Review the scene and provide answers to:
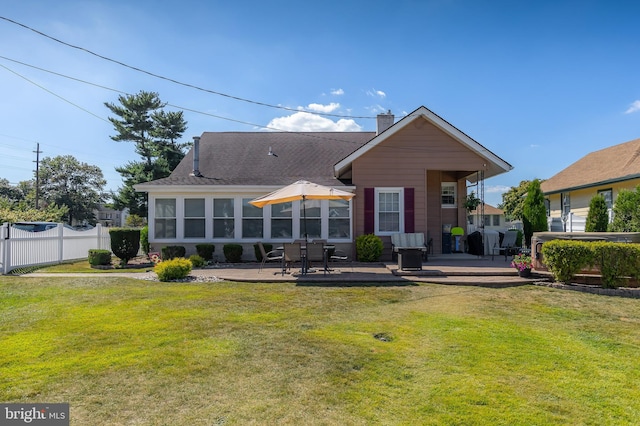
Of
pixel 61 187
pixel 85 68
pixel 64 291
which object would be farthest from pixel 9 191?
pixel 64 291

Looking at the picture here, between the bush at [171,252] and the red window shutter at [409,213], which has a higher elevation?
the red window shutter at [409,213]

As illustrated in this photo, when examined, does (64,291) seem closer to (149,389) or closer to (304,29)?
(149,389)

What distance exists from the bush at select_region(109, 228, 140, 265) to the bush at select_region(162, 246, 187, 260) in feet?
4.16

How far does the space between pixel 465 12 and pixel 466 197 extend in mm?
7207

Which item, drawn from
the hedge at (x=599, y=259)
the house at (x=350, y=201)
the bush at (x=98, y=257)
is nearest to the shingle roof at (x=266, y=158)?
the house at (x=350, y=201)

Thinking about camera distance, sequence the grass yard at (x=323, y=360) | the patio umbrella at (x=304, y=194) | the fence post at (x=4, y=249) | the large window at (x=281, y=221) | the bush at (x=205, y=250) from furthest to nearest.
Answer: the large window at (x=281, y=221)
the bush at (x=205, y=250)
the fence post at (x=4, y=249)
the patio umbrella at (x=304, y=194)
the grass yard at (x=323, y=360)

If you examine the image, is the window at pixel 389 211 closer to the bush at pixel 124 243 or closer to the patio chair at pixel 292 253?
the patio chair at pixel 292 253

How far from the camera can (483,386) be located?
3473 millimetres

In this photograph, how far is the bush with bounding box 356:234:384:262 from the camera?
42.0 ft

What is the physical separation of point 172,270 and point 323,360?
6.72 metres

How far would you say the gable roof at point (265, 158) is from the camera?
14.3m

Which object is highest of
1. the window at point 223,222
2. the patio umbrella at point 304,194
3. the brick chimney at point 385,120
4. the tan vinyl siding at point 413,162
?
the brick chimney at point 385,120

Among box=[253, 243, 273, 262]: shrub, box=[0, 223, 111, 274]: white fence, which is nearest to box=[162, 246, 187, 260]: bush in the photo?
box=[253, 243, 273, 262]: shrub

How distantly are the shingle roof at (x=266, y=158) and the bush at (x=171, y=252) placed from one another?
2438mm
